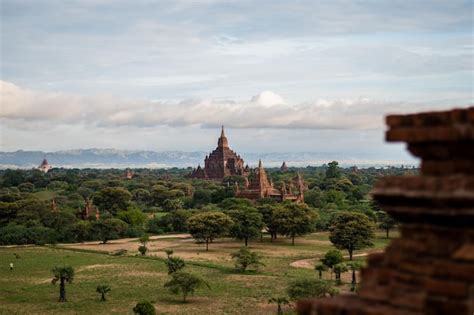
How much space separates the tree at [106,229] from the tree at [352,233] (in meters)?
23.8

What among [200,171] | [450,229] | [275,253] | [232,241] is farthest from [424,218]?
[200,171]

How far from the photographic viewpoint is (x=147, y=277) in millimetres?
39312

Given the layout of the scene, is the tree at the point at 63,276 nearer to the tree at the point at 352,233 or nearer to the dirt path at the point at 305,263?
the dirt path at the point at 305,263

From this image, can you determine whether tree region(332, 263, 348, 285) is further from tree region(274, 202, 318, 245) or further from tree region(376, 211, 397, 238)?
tree region(376, 211, 397, 238)

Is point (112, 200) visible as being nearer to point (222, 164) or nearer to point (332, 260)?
point (332, 260)

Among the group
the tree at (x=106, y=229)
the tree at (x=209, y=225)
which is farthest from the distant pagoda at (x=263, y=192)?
the tree at (x=209, y=225)

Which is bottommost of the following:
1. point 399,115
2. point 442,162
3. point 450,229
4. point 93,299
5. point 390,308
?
point 93,299

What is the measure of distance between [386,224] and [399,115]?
57714mm

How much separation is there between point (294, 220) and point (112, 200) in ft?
104

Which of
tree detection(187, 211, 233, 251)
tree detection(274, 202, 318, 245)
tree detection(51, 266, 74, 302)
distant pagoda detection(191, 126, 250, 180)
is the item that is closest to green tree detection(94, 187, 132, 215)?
tree detection(187, 211, 233, 251)

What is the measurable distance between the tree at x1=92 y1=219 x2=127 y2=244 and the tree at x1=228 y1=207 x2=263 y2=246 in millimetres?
12408

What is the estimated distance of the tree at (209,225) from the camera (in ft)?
177

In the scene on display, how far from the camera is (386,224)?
197ft

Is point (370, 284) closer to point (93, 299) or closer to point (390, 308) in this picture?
point (390, 308)
